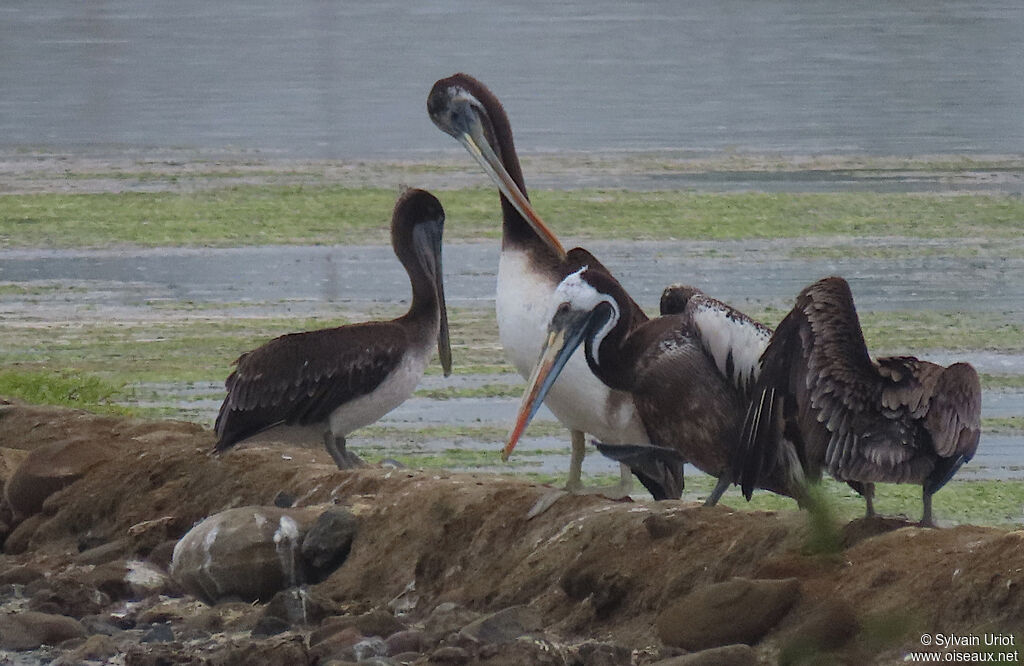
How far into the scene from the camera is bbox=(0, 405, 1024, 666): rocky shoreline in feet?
17.9

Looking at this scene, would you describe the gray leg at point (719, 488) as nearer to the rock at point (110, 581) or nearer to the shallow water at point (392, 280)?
the rock at point (110, 581)

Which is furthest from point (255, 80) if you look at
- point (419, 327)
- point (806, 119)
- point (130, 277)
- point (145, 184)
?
point (419, 327)

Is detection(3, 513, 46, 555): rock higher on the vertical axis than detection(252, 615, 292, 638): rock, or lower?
lower

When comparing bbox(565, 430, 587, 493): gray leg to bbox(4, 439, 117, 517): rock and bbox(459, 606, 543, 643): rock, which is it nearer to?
bbox(459, 606, 543, 643): rock

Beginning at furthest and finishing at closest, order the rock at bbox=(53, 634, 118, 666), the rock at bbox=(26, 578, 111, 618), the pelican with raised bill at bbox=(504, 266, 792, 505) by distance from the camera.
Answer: the rock at bbox=(26, 578, 111, 618) → the pelican with raised bill at bbox=(504, 266, 792, 505) → the rock at bbox=(53, 634, 118, 666)

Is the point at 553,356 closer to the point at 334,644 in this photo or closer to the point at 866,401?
the point at 334,644

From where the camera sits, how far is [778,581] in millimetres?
5520

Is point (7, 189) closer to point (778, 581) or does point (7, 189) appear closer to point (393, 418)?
point (393, 418)

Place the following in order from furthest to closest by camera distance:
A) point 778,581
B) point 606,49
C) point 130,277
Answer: point 606,49
point 130,277
point 778,581

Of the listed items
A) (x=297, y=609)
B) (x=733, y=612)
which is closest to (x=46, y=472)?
(x=297, y=609)

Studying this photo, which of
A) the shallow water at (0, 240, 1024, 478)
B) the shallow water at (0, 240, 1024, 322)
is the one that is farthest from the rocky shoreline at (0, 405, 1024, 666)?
the shallow water at (0, 240, 1024, 322)

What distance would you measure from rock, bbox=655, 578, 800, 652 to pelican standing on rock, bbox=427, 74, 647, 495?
1343 mm

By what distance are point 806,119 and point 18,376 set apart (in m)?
13.4

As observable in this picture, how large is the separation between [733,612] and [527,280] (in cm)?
204
